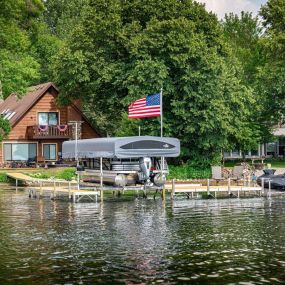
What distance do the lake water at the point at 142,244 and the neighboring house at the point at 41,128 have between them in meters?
35.2

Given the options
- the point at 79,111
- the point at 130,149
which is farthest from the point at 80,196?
the point at 79,111

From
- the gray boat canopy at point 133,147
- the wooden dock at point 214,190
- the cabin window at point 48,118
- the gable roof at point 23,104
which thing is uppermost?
the gable roof at point 23,104

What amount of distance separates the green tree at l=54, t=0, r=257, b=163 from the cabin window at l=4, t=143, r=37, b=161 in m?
12.3

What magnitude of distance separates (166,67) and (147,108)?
10.2 metres

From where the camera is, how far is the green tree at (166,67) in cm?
5138

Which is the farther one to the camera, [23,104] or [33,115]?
[23,104]

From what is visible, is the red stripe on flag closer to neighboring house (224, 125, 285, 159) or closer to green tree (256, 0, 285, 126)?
green tree (256, 0, 285, 126)

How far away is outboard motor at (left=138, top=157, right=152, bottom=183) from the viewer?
129ft

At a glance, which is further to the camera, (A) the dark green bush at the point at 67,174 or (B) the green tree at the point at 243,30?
(B) the green tree at the point at 243,30

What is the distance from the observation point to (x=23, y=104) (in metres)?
71.6

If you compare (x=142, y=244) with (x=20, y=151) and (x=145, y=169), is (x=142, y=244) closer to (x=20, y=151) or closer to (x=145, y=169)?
(x=145, y=169)

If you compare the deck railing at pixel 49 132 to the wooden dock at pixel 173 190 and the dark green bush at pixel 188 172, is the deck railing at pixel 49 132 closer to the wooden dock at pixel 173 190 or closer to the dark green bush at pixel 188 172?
the dark green bush at pixel 188 172

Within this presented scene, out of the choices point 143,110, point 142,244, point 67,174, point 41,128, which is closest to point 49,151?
point 41,128

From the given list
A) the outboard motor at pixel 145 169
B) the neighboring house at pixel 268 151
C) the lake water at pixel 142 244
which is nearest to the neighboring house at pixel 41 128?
the outboard motor at pixel 145 169
